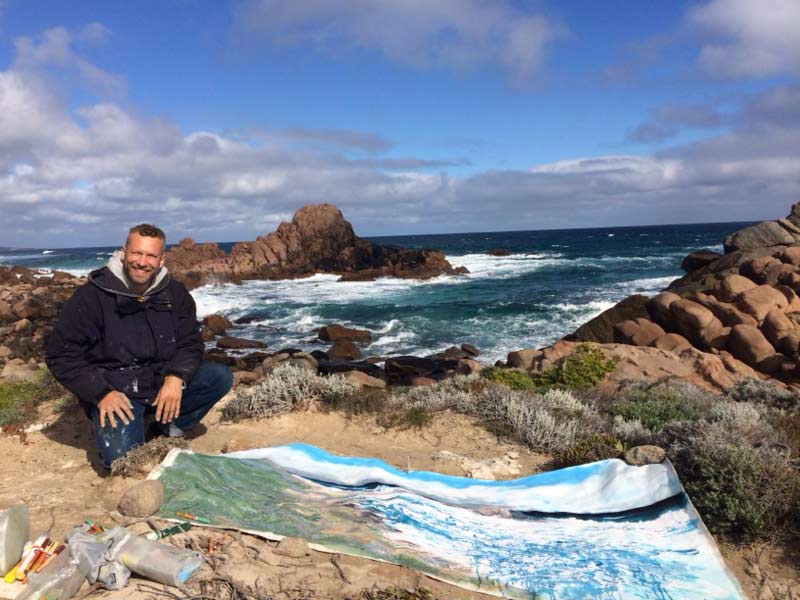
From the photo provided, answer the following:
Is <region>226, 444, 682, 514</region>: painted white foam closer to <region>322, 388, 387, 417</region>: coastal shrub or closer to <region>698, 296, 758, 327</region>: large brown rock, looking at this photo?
<region>322, 388, 387, 417</region>: coastal shrub

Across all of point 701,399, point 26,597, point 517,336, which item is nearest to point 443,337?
point 517,336

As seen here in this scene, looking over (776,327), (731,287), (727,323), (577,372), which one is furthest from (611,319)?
(577,372)

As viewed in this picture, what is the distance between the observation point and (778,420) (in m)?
5.92

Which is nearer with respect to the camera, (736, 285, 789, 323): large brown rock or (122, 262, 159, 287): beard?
(122, 262, 159, 287): beard

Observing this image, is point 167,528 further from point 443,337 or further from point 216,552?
point 443,337

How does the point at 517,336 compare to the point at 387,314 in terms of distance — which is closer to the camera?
the point at 517,336

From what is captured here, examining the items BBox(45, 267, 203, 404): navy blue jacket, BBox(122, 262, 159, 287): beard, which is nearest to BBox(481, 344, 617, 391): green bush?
BBox(45, 267, 203, 404): navy blue jacket

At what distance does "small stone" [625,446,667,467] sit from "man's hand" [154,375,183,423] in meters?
3.87

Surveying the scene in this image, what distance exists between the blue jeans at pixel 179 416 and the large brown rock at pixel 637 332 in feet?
37.0

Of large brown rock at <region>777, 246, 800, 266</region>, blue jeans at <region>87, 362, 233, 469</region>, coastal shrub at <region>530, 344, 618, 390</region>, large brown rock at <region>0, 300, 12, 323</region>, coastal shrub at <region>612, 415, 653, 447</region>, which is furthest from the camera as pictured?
large brown rock at <region>0, 300, 12, 323</region>

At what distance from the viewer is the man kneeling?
14.3 feet

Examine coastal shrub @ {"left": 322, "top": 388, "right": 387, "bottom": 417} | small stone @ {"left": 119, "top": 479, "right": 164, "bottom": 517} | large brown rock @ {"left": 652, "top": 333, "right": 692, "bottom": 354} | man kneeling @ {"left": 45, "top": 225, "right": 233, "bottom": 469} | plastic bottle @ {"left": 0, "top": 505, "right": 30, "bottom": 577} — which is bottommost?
large brown rock @ {"left": 652, "top": 333, "right": 692, "bottom": 354}

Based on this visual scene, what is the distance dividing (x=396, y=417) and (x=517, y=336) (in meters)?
15.4

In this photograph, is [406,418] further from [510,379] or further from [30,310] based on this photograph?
[30,310]
